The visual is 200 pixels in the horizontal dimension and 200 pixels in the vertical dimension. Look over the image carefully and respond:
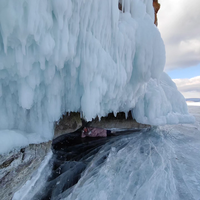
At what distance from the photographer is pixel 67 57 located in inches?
78.7

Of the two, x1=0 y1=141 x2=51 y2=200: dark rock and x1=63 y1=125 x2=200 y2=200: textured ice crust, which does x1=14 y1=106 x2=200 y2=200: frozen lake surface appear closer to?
x1=63 y1=125 x2=200 y2=200: textured ice crust

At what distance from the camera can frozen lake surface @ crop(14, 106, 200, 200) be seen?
88.5 inches

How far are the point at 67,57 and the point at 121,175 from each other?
2.77 meters

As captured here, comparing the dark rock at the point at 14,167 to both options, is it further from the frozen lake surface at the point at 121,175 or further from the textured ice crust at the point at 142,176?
the textured ice crust at the point at 142,176

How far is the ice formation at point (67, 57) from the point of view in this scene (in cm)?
160

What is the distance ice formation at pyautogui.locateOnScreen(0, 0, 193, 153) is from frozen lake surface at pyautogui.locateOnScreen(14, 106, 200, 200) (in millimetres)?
1076

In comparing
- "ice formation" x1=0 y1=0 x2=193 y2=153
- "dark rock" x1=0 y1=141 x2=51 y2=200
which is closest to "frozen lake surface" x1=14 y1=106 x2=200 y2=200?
"dark rock" x1=0 y1=141 x2=51 y2=200

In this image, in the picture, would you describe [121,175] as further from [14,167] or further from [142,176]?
[14,167]

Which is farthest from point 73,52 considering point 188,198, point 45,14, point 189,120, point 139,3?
point 189,120

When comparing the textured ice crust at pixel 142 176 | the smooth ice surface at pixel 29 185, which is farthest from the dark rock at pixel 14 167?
the textured ice crust at pixel 142 176

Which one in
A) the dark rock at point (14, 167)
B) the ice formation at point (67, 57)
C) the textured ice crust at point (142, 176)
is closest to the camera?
the ice formation at point (67, 57)

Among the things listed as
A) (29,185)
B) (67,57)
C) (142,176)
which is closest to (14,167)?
(29,185)

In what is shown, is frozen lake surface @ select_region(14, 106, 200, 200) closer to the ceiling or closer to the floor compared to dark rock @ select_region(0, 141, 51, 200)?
closer to the floor

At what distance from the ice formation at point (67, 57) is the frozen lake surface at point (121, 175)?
1076 mm
